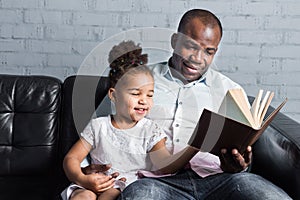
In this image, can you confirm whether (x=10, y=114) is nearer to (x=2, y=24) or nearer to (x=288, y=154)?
(x=2, y=24)

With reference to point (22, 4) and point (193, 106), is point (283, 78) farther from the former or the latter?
point (22, 4)

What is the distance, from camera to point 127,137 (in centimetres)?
181

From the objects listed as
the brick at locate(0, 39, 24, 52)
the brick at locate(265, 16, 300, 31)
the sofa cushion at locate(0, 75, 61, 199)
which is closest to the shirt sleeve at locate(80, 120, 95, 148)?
the sofa cushion at locate(0, 75, 61, 199)

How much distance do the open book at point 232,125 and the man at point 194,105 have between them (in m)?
0.05

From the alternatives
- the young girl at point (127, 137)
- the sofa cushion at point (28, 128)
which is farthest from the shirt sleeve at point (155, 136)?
the sofa cushion at point (28, 128)

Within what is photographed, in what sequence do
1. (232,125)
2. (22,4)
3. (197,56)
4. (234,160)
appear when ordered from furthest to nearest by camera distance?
(22,4)
(197,56)
(234,160)
(232,125)

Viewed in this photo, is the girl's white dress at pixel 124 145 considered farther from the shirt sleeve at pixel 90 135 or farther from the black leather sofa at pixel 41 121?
the black leather sofa at pixel 41 121

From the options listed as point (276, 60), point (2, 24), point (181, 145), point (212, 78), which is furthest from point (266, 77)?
point (2, 24)

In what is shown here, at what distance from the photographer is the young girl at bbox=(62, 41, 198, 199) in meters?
1.76

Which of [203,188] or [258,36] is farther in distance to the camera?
[258,36]

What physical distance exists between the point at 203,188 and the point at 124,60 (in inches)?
19.5

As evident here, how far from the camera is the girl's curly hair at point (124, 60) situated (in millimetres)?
1782

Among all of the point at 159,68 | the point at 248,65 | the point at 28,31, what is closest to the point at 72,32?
the point at 28,31

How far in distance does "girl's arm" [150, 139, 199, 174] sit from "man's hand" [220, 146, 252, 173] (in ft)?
0.32
